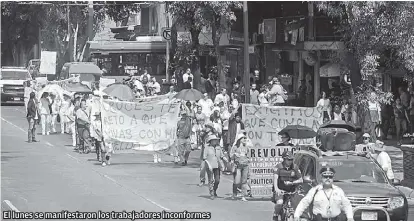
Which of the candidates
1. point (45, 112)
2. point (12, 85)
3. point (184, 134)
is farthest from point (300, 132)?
point (12, 85)

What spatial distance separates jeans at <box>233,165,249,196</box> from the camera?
2216cm

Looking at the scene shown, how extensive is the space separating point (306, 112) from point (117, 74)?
26.0 meters

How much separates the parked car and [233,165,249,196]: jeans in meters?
30.3

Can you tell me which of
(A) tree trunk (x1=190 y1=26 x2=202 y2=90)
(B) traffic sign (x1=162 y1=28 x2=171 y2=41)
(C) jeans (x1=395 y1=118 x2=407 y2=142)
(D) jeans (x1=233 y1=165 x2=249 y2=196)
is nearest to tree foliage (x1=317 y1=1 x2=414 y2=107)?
(D) jeans (x1=233 y1=165 x2=249 y2=196)

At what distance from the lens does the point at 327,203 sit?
14227 millimetres

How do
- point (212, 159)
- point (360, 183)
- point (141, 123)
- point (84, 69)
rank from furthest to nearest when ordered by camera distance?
1. point (84, 69)
2. point (141, 123)
3. point (212, 159)
4. point (360, 183)

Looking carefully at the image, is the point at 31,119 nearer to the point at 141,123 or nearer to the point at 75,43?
the point at 141,123

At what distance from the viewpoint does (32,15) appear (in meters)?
60.7

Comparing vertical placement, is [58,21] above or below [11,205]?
above

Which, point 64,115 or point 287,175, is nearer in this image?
point 287,175

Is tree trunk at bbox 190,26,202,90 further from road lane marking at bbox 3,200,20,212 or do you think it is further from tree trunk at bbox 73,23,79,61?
road lane marking at bbox 3,200,20,212

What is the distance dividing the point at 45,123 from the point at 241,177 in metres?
17.3

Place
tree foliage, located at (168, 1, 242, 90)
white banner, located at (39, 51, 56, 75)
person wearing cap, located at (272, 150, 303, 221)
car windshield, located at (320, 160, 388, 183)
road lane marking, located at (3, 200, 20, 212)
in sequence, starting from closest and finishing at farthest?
person wearing cap, located at (272, 150, 303, 221), car windshield, located at (320, 160, 388, 183), road lane marking, located at (3, 200, 20, 212), tree foliage, located at (168, 1, 242, 90), white banner, located at (39, 51, 56, 75)

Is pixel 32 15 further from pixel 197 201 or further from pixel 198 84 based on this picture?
pixel 197 201
